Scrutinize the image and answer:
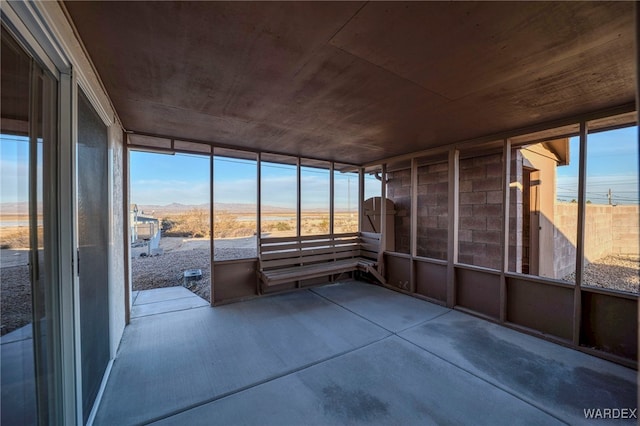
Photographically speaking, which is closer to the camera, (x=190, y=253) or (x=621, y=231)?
(x=621, y=231)

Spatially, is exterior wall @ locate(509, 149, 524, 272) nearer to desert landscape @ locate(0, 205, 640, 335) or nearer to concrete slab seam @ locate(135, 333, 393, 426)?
desert landscape @ locate(0, 205, 640, 335)

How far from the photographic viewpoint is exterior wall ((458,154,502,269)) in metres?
3.92

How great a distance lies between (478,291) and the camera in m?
3.31

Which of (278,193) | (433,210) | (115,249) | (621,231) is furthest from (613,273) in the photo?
(115,249)

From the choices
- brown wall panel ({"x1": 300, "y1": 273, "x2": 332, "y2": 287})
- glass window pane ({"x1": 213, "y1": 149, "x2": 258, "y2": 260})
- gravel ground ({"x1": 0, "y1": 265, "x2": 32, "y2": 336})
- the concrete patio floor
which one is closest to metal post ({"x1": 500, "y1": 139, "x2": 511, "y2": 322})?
the concrete patio floor

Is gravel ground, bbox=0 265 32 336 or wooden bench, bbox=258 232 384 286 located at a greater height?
gravel ground, bbox=0 265 32 336

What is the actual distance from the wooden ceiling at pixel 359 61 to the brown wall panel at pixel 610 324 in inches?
69.6

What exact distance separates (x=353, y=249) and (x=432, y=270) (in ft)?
4.72

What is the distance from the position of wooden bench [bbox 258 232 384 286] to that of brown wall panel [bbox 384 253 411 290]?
173mm

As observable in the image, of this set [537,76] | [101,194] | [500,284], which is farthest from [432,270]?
[101,194]

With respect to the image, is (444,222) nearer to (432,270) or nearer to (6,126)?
(432,270)

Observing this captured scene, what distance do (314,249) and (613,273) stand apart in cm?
550

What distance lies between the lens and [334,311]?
133 inches

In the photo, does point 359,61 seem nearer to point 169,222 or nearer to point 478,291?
point 478,291
